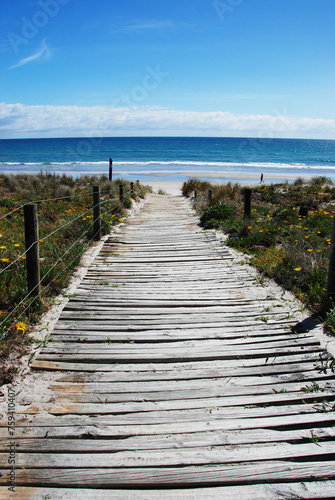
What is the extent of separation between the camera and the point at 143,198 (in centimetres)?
1889

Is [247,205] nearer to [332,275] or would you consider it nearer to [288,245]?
[288,245]

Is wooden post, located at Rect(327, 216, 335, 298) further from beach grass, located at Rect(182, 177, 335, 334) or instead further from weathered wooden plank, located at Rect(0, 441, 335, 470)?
weathered wooden plank, located at Rect(0, 441, 335, 470)

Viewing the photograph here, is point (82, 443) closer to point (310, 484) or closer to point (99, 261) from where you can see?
point (310, 484)

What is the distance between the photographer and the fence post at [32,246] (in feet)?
14.2

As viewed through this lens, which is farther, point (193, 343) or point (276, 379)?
point (193, 343)

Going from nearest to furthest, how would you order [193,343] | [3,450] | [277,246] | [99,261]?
[3,450]
[193,343]
[99,261]
[277,246]

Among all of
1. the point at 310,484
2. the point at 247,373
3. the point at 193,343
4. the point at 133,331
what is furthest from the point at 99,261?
the point at 310,484

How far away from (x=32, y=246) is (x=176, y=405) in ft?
8.63

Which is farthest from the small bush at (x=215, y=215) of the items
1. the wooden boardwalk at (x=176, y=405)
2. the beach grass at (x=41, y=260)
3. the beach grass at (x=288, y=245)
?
the wooden boardwalk at (x=176, y=405)

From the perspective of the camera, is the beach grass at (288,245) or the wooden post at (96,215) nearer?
the beach grass at (288,245)

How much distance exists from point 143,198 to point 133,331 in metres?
15.2

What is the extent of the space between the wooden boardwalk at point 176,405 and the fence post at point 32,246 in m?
0.50

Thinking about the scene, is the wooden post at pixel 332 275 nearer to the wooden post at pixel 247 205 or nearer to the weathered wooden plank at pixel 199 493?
the weathered wooden plank at pixel 199 493

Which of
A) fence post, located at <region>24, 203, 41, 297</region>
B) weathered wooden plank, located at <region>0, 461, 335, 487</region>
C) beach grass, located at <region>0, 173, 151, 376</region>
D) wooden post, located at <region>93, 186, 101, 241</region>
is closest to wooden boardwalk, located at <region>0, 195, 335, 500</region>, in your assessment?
weathered wooden plank, located at <region>0, 461, 335, 487</region>
